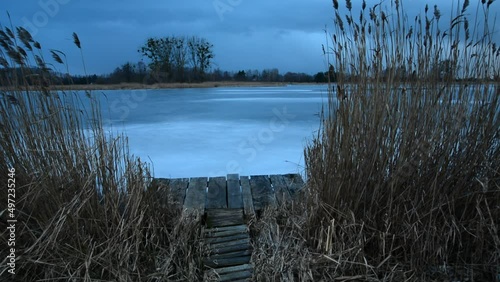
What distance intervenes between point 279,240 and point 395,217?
1.85ft

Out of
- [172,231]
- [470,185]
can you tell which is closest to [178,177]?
[172,231]

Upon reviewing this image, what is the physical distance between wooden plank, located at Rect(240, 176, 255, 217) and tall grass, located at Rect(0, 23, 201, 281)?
53 cm

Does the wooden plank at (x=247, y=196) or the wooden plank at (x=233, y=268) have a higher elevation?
the wooden plank at (x=247, y=196)

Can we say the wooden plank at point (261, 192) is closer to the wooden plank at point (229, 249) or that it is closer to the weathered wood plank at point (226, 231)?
the weathered wood plank at point (226, 231)

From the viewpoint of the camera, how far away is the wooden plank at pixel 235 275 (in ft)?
5.72

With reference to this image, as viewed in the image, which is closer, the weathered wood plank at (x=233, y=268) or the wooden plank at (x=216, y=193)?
the weathered wood plank at (x=233, y=268)

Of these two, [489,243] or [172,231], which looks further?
[172,231]

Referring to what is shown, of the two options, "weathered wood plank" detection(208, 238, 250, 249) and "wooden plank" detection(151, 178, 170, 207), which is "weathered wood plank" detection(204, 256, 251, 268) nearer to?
"weathered wood plank" detection(208, 238, 250, 249)

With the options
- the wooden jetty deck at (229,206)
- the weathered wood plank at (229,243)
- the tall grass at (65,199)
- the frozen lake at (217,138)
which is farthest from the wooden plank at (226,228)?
the frozen lake at (217,138)

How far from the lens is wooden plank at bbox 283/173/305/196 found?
Answer: 2756 millimetres

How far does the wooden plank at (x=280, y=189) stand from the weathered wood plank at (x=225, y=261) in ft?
1.73

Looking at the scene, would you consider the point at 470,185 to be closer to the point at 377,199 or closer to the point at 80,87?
the point at 377,199

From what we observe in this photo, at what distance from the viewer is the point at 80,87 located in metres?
1.97

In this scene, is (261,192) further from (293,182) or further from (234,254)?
(234,254)
